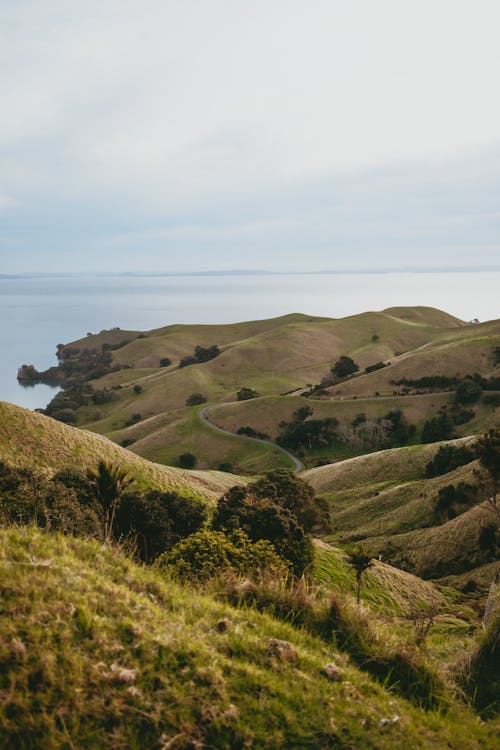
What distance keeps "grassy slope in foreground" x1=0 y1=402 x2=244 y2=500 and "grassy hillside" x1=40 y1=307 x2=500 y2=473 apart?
126ft

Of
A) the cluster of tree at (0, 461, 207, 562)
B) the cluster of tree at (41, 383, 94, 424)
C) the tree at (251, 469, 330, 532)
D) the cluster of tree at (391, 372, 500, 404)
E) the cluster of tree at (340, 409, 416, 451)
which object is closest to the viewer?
the cluster of tree at (0, 461, 207, 562)

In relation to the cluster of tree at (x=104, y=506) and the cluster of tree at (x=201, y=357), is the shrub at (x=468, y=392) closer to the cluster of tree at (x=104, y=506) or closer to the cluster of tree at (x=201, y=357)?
the cluster of tree at (x=104, y=506)

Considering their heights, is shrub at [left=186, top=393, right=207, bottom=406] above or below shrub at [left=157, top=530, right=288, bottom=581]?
below

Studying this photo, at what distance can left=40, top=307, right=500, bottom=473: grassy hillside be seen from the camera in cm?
8350

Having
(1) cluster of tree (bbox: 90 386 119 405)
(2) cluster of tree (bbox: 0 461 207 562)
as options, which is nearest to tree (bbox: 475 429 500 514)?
(2) cluster of tree (bbox: 0 461 207 562)

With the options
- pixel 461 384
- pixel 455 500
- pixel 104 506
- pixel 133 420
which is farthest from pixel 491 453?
pixel 133 420

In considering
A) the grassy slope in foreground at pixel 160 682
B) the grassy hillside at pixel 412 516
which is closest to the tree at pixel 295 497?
the grassy hillside at pixel 412 516

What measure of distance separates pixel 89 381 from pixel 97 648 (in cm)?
16451

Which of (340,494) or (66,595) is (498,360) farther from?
(66,595)

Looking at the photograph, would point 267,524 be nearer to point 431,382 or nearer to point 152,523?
point 152,523

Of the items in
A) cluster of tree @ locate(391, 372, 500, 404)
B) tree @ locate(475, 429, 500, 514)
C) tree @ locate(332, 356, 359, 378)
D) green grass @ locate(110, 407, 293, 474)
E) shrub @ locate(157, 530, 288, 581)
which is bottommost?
green grass @ locate(110, 407, 293, 474)

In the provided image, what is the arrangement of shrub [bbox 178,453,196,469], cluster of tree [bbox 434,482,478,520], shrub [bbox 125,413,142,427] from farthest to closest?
shrub [bbox 125,413,142,427]
shrub [bbox 178,453,196,469]
cluster of tree [bbox 434,482,478,520]

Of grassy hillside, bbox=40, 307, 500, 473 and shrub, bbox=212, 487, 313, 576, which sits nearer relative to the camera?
shrub, bbox=212, 487, 313, 576

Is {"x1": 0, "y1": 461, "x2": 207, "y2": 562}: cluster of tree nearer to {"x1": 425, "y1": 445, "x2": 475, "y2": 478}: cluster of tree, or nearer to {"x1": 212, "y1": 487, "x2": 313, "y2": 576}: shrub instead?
{"x1": 212, "y1": 487, "x2": 313, "y2": 576}: shrub
